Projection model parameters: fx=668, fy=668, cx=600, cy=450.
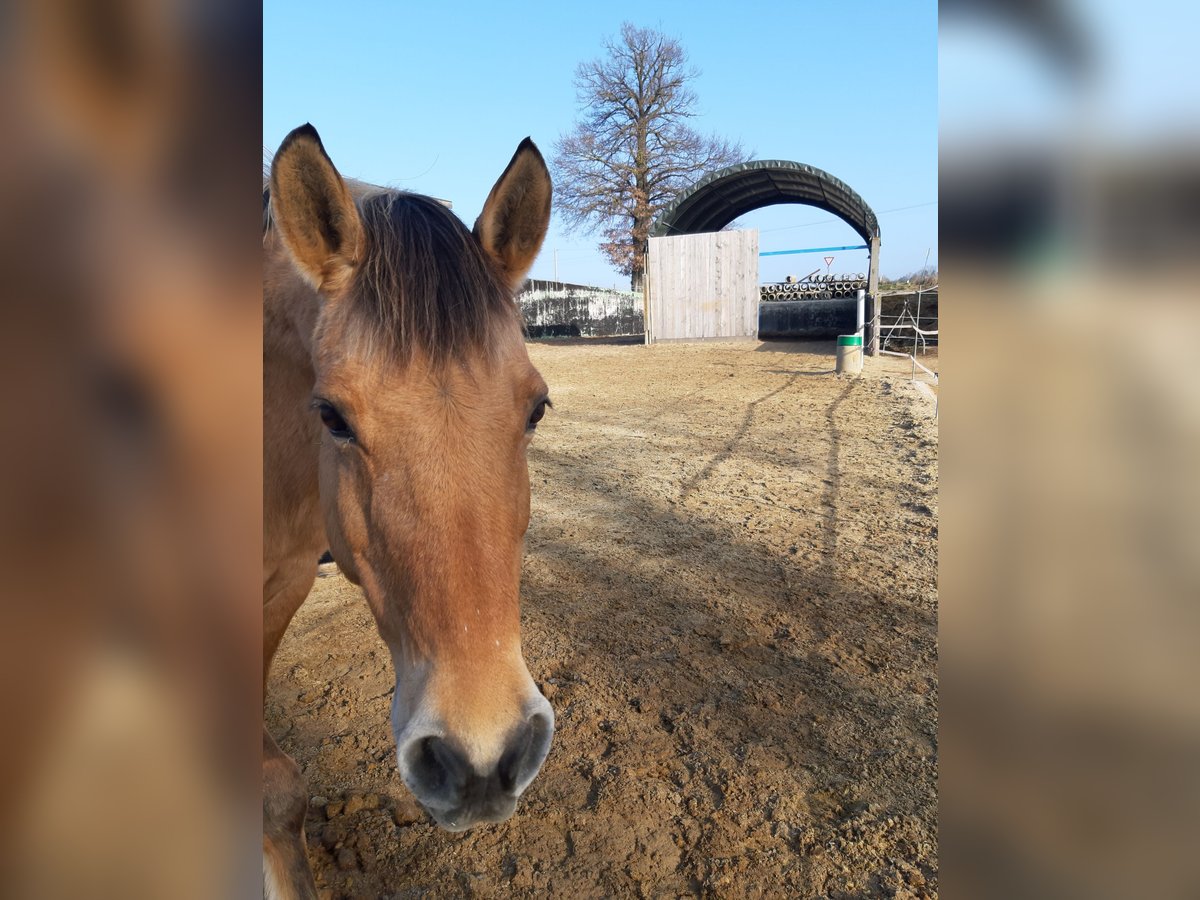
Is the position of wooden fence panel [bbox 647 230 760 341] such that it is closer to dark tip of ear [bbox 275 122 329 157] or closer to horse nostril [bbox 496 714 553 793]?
dark tip of ear [bbox 275 122 329 157]

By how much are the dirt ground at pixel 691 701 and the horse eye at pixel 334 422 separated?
1.54 metres

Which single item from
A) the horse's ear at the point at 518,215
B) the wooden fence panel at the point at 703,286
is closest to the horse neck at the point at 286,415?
the horse's ear at the point at 518,215

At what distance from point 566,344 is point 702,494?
18285 mm

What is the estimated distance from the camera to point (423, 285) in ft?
5.61

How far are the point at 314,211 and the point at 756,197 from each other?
2370 cm

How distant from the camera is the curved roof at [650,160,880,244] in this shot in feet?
61.3
